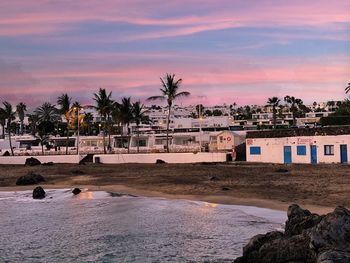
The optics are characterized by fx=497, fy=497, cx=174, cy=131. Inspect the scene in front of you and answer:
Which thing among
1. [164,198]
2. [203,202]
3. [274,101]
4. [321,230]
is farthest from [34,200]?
[274,101]

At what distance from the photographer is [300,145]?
2202 inches

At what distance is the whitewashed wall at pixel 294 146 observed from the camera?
5312 cm

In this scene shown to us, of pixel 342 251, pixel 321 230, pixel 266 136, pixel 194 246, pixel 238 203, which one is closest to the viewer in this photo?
pixel 342 251

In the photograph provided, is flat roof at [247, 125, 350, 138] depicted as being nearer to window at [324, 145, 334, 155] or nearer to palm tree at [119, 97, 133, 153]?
window at [324, 145, 334, 155]

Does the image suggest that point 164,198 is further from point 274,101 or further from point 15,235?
point 274,101

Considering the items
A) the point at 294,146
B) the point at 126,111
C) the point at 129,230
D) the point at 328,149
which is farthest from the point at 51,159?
the point at 129,230

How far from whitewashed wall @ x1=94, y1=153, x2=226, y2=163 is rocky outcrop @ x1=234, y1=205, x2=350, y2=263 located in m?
51.8

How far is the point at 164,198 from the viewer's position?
30.1 meters

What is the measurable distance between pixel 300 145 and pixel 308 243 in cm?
4607

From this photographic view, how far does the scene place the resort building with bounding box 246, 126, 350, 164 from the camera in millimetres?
52875

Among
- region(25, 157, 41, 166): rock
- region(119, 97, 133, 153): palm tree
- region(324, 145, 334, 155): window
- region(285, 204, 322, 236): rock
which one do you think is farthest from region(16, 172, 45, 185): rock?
region(119, 97, 133, 153): palm tree

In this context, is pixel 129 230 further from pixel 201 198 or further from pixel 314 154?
pixel 314 154

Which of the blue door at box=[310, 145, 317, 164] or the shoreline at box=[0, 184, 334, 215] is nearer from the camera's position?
the shoreline at box=[0, 184, 334, 215]

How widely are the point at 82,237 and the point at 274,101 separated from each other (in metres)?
116
